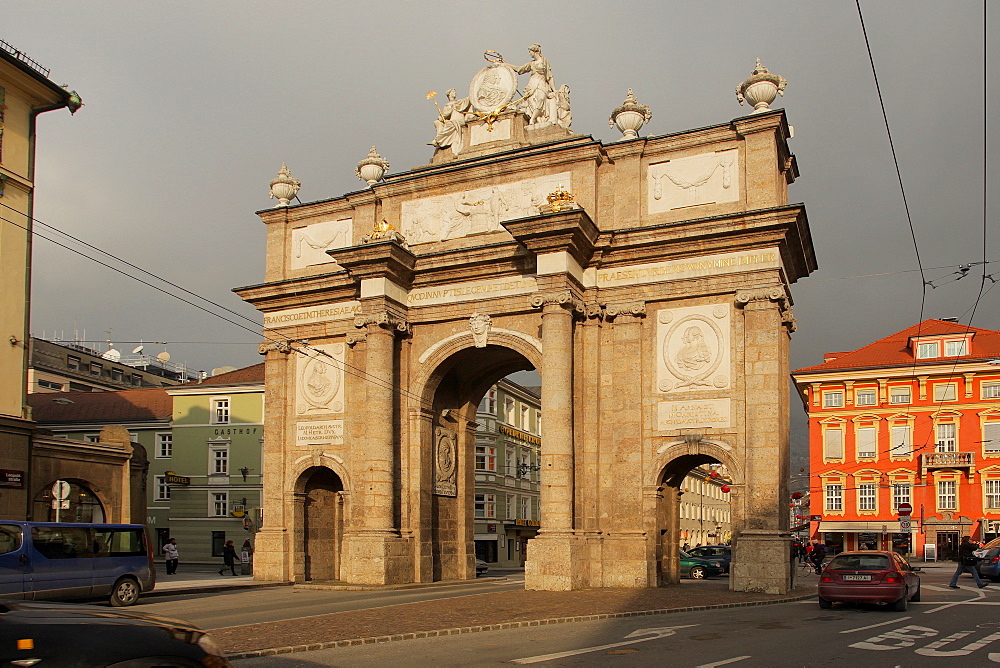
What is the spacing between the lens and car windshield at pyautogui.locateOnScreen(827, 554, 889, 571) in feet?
61.9

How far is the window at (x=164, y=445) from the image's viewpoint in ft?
198

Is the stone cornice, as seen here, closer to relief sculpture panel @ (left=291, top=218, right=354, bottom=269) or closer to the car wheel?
relief sculpture panel @ (left=291, top=218, right=354, bottom=269)

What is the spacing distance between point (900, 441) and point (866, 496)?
13.6 ft

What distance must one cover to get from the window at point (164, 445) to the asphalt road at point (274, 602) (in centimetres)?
3468

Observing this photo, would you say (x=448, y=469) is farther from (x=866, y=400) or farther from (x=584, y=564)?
(x=866, y=400)

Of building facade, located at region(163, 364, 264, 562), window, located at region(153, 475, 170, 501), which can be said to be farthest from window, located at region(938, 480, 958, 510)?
window, located at region(153, 475, 170, 501)

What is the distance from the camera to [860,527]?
200ft

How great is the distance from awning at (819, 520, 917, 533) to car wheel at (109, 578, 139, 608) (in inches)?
1958

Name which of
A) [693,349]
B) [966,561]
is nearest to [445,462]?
[693,349]

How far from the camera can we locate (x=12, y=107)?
29266mm

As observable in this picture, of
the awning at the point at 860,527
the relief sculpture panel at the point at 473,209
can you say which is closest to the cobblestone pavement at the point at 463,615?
the relief sculpture panel at the point at 473,209

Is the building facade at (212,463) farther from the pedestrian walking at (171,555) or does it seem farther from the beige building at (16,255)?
the beige building at (16,255)

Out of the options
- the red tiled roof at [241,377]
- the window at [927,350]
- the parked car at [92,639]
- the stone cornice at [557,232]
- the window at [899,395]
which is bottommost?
the parked car at [92,639]

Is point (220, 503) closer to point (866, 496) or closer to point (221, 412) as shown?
point (221, 412)
